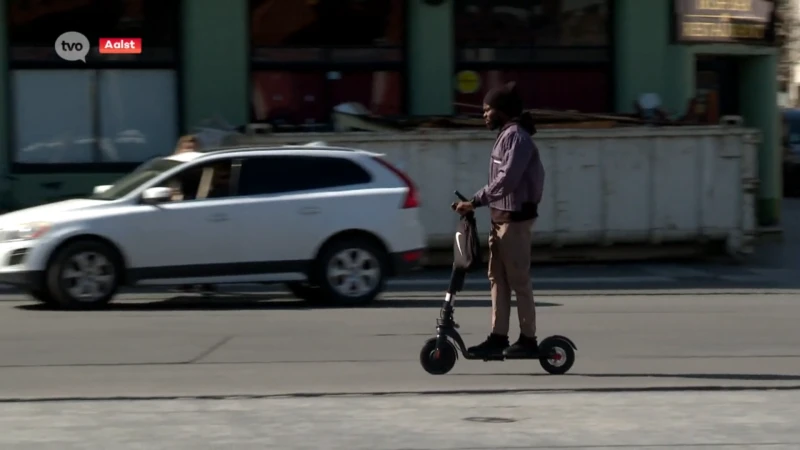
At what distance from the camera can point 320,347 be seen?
36.2 ft

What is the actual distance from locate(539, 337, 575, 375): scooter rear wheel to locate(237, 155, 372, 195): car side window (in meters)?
5.53

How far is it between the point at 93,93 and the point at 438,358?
12.9 metres

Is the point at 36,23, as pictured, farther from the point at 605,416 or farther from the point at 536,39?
the point at 605,416

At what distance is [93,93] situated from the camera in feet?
68.6

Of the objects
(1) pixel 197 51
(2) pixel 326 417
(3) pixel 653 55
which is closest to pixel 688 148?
(3) pixel 653 55

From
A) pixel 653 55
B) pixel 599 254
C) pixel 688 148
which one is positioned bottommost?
pixel 599 254

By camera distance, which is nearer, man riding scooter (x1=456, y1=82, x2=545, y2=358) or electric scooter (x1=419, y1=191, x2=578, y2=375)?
man riding scooter (x1=456, y1=82, x2=545, y2=358)

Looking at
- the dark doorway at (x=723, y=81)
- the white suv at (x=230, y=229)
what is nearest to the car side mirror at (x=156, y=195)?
the white suv at (x=230, y=229)

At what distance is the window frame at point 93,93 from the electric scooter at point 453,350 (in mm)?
12353

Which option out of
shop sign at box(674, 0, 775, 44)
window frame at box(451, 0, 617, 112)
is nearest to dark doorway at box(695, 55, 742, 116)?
shop sign at box(674, 0, 775, 44)

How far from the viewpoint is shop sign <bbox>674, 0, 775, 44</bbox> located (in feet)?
71.1

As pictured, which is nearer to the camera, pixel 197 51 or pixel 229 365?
pixel 229 365

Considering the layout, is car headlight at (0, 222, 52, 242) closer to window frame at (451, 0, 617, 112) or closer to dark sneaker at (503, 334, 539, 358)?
dark sneaker at (503, 334, 539, 358)

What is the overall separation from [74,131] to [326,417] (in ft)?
45.4
